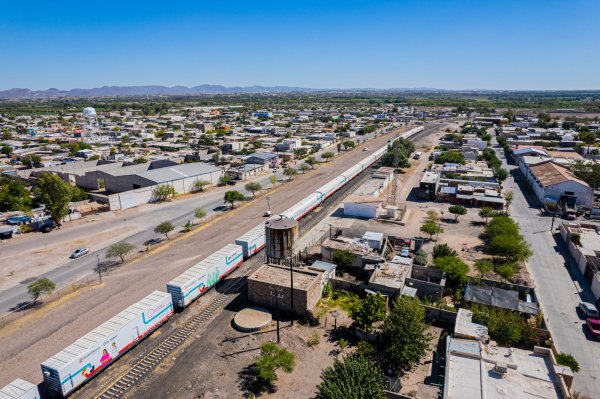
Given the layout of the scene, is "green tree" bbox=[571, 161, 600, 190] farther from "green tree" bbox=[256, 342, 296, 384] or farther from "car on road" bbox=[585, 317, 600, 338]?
"green tree" bbox=[256, 342, 296, 384]

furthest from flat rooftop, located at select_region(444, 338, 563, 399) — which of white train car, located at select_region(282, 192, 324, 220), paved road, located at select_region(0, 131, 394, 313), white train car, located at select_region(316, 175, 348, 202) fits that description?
white train car, located at select_region(316, 175, 348, 202)

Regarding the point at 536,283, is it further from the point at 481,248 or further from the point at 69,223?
the point at 69,223

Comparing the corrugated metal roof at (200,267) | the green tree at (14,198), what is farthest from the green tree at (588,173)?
the green tree at (14,198)

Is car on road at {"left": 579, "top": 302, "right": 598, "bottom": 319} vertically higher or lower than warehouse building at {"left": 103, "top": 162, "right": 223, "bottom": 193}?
lower

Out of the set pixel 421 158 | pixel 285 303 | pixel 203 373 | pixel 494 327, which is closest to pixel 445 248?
pixel 494 327

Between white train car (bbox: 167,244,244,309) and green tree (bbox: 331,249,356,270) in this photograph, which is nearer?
white train car (bbox: 167,244,244,309)

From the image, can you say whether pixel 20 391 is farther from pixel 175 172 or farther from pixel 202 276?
pixel 175 172
